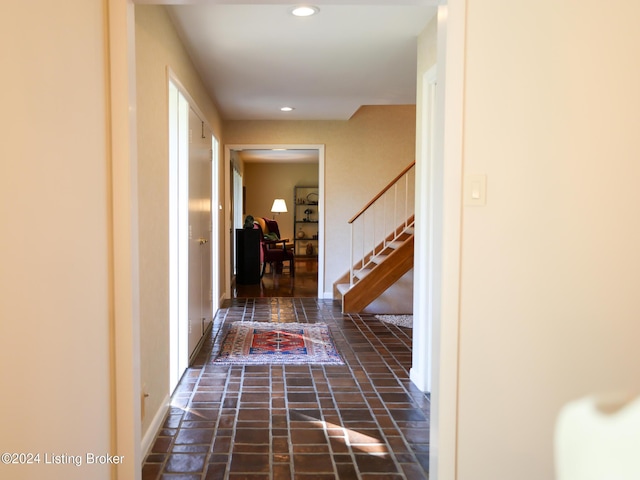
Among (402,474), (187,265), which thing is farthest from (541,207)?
(187,265)

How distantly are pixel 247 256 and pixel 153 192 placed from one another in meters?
5.36

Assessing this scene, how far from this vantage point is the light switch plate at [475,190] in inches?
67.7

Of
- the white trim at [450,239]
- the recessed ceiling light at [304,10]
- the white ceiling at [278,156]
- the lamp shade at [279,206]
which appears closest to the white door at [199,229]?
the recessed ceiling light at [304,10]

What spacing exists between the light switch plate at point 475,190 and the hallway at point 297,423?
4.12 ft

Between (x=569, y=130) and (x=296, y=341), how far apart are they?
3234mm

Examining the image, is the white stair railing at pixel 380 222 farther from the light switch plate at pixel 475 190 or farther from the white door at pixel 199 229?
the light switch plate at pixel 475 190

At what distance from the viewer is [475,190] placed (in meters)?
1.73

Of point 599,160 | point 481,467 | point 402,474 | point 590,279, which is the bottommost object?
point 402,474

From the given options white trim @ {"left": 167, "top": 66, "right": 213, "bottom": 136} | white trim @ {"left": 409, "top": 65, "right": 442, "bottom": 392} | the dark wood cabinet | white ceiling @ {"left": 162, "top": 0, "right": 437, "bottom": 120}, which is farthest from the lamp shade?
white trim @ {"left": 409, "top": 65, "right": 442, "bottom": 392}

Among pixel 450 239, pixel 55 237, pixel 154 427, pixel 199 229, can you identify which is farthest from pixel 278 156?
pixel 55 237

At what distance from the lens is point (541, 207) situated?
5.53 feet

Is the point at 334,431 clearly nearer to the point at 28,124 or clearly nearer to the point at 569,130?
the point at 569,130

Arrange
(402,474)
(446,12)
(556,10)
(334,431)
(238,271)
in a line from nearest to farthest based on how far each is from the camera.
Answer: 1. (556,10)
2. (446,12)
3. (402,474)
4. (334,431)
5. (238,271)

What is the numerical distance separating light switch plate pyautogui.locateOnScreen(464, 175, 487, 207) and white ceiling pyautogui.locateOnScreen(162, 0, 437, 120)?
75 centimetres
